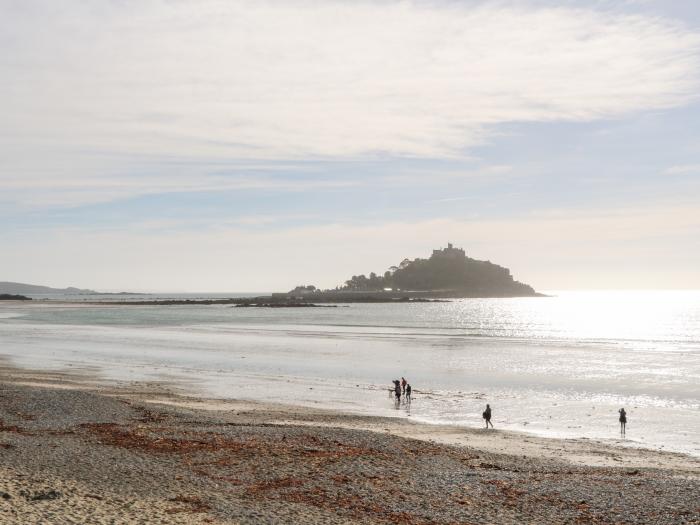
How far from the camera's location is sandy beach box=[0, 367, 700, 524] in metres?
16.7

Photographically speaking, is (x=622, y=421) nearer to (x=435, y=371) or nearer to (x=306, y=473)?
(x=306, y=473)

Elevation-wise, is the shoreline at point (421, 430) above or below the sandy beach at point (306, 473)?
below

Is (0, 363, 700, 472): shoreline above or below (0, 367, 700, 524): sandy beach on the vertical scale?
below

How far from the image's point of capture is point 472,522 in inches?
645

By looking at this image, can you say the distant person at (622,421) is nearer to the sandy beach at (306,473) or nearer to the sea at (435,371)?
the sea at (435,371)

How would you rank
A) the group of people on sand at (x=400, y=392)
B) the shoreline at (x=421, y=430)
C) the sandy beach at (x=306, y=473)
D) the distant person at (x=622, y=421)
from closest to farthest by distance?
the sandy beach at (x=306, y=473) < the shoreline at (x=421, y=430) < the distant person at (x=622, y=421) < the group of people on sand at (x=400, y=392)

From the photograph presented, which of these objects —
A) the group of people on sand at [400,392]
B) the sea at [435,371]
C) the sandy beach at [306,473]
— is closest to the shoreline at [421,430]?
the sandy beach at [306,473]

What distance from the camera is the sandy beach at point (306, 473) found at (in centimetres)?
1667

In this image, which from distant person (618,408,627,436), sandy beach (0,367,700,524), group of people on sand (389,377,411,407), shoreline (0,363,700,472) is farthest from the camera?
group of people on sand (389,377,411,407)

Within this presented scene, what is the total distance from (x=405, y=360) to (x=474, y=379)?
1313 cm

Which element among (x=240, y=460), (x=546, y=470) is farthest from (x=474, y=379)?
(x=240, y=460)

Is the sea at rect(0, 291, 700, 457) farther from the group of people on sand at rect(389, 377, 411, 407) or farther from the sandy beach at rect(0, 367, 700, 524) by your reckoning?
the sandy beach at rect(0, 367, 700, 524)

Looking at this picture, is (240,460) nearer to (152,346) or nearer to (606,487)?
(606,487)

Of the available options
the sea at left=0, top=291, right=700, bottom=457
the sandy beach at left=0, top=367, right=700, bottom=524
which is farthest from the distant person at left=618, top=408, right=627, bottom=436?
the sandy beach at left=0, top=367, right=700, bottom=524
